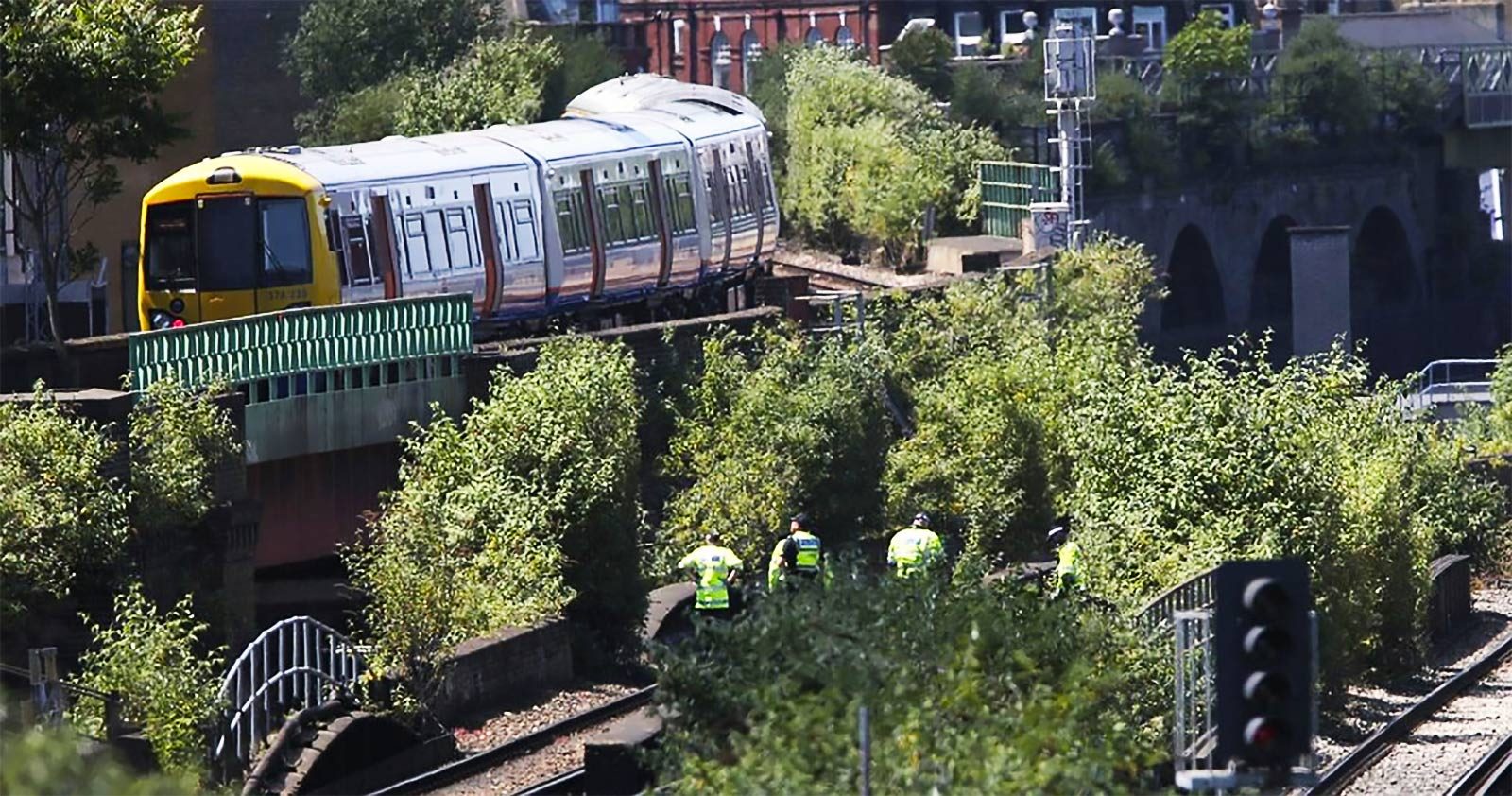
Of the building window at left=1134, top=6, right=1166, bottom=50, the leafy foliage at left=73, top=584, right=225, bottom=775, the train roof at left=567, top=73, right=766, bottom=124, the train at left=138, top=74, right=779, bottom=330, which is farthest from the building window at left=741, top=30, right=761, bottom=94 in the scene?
the leafy foliage at left=73, top=584, right=225, bottom=775

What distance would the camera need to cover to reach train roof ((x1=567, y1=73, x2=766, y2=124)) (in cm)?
4547

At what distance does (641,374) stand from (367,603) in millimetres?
7153

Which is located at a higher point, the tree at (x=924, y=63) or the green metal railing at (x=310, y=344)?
the tree at (x=924, y=63)

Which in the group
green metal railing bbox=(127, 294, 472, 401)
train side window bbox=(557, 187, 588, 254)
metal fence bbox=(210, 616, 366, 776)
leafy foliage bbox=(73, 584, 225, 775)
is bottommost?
metal fence bbox=(210, 616, 366, 776)

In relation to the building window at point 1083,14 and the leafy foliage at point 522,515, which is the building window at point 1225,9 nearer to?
the building window at point 1083,14

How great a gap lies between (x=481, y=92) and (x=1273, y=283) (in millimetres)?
34098

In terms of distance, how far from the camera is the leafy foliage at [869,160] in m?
53.6

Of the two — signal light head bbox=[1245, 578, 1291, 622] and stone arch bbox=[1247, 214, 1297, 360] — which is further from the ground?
signal light head bbox=[1245, 578, 1291, 622]

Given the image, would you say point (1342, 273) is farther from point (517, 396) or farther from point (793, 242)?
point (517, 396)

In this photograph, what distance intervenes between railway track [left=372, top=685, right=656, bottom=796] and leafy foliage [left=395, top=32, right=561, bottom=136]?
1056 inches

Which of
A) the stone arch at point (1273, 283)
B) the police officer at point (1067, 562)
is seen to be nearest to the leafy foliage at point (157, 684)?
the police officer at point (1067, 562)

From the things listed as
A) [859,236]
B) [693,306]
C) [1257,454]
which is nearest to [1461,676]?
[1257,454]

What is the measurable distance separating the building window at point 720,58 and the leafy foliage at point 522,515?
4541 cm

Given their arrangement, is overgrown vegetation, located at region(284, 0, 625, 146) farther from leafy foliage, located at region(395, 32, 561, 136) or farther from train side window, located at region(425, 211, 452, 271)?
train side window, located at region(425, 211, 452, 271)
